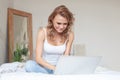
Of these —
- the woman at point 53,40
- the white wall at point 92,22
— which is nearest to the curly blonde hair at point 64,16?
the woman at point 53,40

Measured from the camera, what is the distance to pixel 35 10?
3.28 metres

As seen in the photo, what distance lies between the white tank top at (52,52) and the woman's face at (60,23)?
15 centimetres

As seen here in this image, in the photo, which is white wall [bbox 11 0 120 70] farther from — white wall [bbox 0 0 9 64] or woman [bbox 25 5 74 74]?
woman [bbox 25 5 74 74]

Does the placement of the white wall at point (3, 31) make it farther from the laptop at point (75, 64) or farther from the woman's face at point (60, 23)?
the laptop at point (75, 64)

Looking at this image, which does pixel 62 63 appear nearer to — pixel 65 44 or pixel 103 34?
pixel 65 44

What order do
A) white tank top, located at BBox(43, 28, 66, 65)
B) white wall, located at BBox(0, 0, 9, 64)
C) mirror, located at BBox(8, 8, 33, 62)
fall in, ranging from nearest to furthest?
1. white tank top, located at BBox(43, 28, 66, 65)
2. white wall, located at BBox(0, 0, 9, 64)
3. mirror, located at BBox(8, 8, 33, 62)

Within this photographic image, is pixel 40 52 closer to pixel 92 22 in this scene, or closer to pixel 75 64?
pixel 75 64

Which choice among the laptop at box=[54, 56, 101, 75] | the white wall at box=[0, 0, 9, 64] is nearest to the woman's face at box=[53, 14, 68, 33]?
the laptop at box=[54, 56, 101, 75]

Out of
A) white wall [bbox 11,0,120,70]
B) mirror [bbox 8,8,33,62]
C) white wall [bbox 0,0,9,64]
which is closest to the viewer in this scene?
white wall [bbox 0,0,9,64]

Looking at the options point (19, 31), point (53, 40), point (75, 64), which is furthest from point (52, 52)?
point (19, 31)

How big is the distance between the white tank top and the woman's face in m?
0.15

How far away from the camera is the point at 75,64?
5.01 ft

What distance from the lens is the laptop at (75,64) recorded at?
151 centimetres

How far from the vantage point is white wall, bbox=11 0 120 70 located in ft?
10.8
